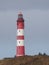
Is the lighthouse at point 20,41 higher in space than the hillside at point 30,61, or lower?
higher

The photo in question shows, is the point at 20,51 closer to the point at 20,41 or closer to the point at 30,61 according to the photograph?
the point at 20,41

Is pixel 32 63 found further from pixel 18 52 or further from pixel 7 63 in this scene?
pixel 18 52

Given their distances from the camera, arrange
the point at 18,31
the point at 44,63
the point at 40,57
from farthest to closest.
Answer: the point at 18,31 < the point at 40,57 < the point at 44,63

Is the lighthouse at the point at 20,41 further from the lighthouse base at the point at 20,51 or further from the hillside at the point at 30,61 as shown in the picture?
the hillside at the point at 30,61

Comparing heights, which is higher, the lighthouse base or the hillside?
the lighthouse base

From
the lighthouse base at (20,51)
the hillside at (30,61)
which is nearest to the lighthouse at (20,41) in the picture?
the lighthouse base at (20,51)

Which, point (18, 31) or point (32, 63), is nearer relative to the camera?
point (32, 63)

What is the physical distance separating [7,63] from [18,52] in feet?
20.3

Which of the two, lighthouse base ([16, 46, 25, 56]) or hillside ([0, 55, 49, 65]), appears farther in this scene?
lighthouse base ([16, 46, 25, 56])

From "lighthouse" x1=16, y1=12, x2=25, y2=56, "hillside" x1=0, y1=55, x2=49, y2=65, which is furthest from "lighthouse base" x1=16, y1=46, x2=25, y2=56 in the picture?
"hillside" x1=0, y1=55, x2=49, y2=65

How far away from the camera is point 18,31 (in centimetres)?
6259

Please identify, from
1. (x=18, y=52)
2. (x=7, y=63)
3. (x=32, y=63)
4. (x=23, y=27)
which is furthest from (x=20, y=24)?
(x=32, y=63)

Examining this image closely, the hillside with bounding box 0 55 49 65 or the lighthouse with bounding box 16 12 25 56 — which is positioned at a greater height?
the lighthouse with bounding box 16 12 25 56

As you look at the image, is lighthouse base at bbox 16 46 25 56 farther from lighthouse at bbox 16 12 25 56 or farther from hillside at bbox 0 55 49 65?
hillside at bbox 0 55 49 65
